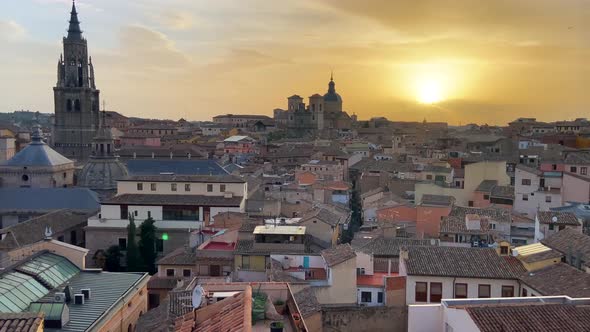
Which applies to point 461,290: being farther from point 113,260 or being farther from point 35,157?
point 35,157

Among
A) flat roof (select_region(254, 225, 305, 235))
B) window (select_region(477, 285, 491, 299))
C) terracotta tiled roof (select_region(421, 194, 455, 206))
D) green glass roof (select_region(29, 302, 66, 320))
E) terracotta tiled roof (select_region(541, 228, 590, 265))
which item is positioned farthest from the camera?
terracotta tiled roof (select_region(421, 194, 455, 206))

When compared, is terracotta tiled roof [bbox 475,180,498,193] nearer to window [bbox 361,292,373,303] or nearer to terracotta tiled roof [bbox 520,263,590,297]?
window [bbox 361,292,373,303]

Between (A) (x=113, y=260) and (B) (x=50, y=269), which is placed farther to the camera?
(A) (x=113, y=260)

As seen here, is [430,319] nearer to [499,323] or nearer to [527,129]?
[499,323]

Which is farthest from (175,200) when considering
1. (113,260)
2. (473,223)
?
(473,223)

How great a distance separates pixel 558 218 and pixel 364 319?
37.2 ft

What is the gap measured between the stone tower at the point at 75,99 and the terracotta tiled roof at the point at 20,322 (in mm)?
57943

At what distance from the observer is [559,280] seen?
14883 mm

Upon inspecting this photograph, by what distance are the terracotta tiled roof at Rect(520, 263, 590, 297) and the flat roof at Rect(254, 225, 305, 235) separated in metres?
8.20

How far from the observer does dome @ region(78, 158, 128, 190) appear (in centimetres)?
4203

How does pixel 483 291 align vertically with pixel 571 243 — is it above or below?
below

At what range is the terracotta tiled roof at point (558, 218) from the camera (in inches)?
896

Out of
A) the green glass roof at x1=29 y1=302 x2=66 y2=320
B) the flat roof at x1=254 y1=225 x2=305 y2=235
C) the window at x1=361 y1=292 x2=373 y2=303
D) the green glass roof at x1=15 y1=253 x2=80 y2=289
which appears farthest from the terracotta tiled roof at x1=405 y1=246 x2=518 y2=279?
the green glass roof at x1=15 y1=253 x2=80 y2=289

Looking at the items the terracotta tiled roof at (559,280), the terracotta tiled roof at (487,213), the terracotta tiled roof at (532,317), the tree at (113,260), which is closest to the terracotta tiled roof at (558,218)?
the terracotta tiled roof at (487,213)
